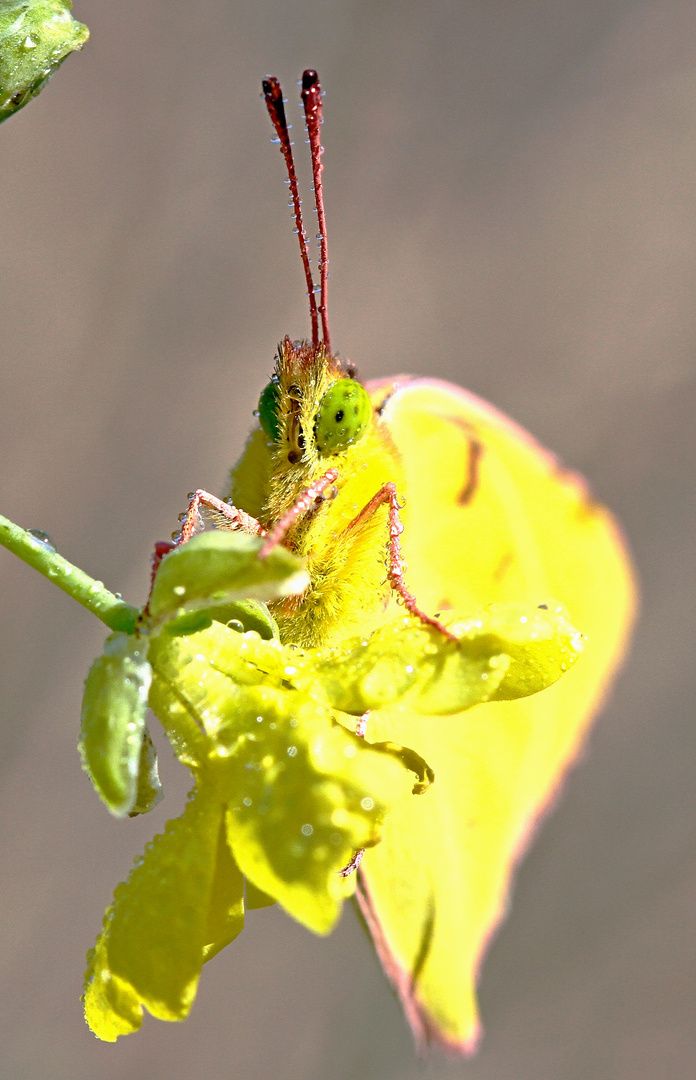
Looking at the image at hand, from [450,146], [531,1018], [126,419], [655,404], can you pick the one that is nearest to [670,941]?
[531,1018]

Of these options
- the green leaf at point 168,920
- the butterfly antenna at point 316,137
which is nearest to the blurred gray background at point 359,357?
the butterfly antenna at point 316,137

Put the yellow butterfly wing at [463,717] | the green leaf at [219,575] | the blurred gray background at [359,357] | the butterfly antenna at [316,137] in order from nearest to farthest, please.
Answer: the green leaf at [219,575] < the butterfly antenna at [316,137] < the yellow butterfly wing at [463,717] < the blurred gray background at [359,357]

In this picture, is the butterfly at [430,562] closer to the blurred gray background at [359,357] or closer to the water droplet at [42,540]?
the water droplet at [42,540]

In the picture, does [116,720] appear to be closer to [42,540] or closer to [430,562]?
[42,540]

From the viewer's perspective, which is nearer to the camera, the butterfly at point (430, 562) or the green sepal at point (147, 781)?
the green sepal at point (147, 781)

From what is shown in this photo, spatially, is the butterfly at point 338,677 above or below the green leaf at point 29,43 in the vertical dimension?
below

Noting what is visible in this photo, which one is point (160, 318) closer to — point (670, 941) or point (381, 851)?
point (381, 851)
